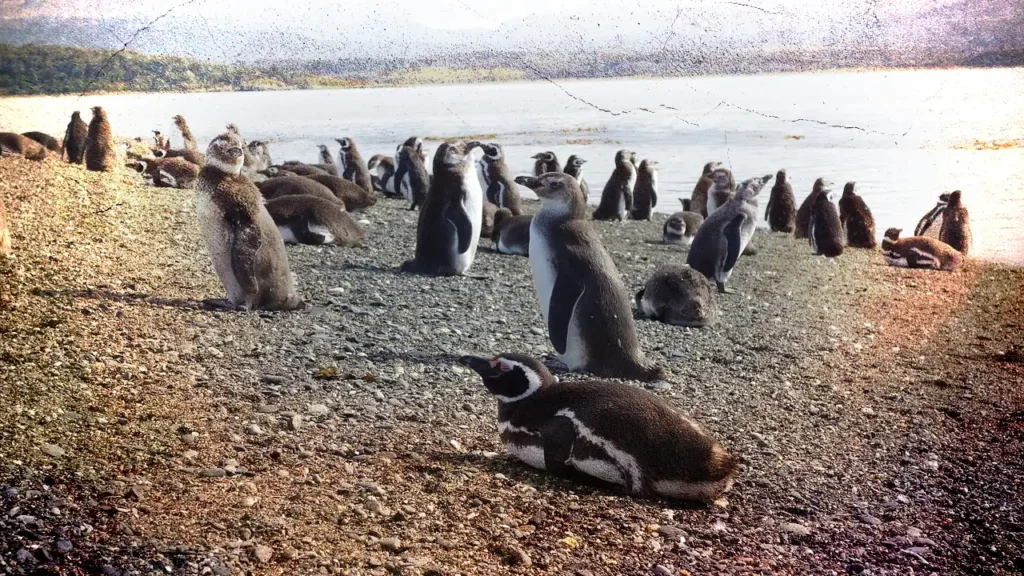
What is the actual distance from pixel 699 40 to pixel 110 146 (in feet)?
8.85

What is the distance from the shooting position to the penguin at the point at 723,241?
14.5 ft

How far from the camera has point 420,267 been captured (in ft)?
13.2

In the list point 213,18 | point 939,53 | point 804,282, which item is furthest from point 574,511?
point 804,282

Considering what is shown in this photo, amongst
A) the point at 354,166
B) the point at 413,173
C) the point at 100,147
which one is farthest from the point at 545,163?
the point at 100,147

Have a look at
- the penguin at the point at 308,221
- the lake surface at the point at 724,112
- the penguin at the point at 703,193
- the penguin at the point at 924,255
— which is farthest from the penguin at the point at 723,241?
the penguin at the point at 703,193

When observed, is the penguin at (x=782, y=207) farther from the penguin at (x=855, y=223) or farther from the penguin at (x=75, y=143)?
the penguin at (x=75, y=143)

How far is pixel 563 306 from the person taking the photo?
2750 millimetres

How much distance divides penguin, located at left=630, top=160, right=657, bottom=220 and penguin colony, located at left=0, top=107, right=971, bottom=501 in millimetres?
791

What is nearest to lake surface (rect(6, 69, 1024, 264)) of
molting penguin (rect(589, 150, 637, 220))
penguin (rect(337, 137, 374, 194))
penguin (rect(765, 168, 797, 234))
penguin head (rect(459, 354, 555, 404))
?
penguin head (rect(459, 354, 555, 404))

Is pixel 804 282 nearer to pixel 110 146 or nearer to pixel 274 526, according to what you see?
pixel 110 146

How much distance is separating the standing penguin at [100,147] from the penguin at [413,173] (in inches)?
117

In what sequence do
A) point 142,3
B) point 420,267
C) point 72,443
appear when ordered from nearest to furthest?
point 72,443 → point 142,3 → point 420,267

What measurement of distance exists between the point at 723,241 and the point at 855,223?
180cm

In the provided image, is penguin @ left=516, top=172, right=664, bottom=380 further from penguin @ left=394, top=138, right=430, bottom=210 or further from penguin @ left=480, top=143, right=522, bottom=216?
penguin @ left=394, top=138, right=430, bottom=210
